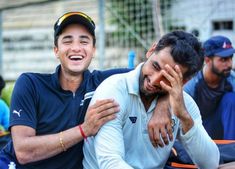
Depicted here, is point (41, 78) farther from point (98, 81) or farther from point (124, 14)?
point (124, 14)

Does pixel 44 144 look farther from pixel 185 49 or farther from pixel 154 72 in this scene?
pixel 185 49

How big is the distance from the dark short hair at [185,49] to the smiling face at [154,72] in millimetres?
27

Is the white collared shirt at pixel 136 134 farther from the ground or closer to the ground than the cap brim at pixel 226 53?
closer to the ground

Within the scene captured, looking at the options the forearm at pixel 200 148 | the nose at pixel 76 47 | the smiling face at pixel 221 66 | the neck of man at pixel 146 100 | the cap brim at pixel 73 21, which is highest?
the cap brim at pixel 73 21

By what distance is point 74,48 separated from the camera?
2.95m

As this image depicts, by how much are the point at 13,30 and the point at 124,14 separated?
5076 millimetres

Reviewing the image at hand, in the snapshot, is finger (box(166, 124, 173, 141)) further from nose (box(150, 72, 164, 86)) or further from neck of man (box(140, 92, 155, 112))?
nose (box(150, 72, 164, 86))

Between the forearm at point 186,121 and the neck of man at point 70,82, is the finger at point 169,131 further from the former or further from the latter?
the neck of man at point 70,82

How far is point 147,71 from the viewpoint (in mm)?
2645

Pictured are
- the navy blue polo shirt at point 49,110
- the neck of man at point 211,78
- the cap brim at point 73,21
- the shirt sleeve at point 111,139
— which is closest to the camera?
the shirt sleeve at point 111,139

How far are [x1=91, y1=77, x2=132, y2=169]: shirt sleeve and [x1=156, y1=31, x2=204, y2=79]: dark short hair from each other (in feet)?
1.04

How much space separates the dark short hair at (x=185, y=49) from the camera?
2.57 metres

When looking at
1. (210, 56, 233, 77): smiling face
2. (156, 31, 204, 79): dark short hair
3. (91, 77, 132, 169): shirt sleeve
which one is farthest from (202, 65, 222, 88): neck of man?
(91, 77, 132, 169): shirt sleeve

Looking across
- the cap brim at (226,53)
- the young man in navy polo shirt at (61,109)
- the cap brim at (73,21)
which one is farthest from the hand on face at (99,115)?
the cap brim at (226,53)
